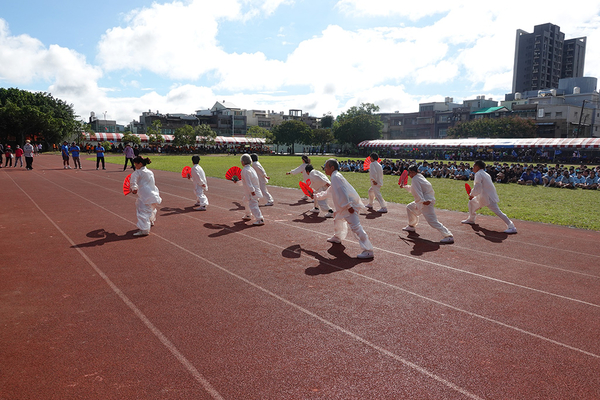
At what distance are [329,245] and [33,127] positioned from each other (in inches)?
2410

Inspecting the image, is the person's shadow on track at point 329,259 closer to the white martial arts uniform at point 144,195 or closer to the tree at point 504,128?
the white martial arts uniform at point 144,195

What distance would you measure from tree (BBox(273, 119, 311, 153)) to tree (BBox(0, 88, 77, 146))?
38.9 meters

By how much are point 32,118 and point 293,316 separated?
6279 cm

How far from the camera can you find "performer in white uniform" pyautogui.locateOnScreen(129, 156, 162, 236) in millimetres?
9141

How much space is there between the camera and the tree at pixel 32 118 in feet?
172

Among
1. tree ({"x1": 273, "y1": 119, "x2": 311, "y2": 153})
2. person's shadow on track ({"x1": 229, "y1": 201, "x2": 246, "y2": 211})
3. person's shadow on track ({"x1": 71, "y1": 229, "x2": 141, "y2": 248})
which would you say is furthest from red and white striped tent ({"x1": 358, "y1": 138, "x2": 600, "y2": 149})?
person's shadow on track ({"x1": 71, "y1": 229, "x2": 141, "y2": 248})

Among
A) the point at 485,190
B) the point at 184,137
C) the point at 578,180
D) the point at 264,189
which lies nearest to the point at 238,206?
the point at 264,189

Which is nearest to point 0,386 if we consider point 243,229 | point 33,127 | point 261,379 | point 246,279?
point 261,379

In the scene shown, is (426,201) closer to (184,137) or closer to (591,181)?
(591,181)

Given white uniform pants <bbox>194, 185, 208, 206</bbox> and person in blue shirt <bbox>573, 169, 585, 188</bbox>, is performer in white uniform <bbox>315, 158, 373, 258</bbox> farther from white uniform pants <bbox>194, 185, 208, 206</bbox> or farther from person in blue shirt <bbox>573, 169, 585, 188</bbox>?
person in blue shirt <bbox>573, 169, 585, 188</bbox>

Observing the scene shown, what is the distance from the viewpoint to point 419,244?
868 cm

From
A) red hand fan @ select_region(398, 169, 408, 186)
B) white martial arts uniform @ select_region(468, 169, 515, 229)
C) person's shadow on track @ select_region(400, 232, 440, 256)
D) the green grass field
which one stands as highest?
red hand fan @ select_region(398, 169, 408, 186)

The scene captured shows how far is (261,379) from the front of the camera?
3.61m

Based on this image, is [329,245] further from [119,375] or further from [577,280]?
[119,375]
